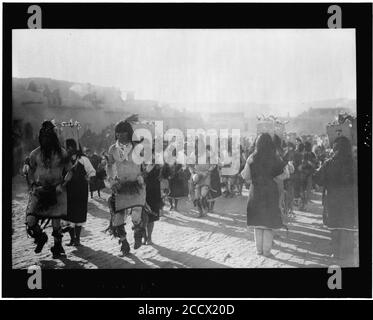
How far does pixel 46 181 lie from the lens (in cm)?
468

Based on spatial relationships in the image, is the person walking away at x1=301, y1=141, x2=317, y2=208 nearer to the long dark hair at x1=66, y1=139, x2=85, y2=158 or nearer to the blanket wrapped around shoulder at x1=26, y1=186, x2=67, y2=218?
the long dark hair at x1=66, y1=139, x2=85, y2=158

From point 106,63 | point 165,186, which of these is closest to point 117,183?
point 165,186

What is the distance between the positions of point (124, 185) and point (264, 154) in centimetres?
166

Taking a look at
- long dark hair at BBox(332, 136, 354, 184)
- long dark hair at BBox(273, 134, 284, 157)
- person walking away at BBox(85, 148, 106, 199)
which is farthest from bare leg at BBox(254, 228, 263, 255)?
person walking away at BBox(85, 148, 106, 199)

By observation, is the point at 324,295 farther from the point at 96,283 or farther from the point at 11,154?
the point at 11,154

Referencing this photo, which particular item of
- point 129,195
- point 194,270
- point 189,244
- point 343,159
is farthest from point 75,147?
point 343,159

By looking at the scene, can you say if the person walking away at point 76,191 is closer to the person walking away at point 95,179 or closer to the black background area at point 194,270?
the person walking away at point 95,179

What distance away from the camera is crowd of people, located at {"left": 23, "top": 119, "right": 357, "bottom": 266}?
468cm

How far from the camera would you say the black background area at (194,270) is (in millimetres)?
4664

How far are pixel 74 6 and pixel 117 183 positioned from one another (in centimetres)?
210

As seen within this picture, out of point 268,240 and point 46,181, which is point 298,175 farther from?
point 46,181

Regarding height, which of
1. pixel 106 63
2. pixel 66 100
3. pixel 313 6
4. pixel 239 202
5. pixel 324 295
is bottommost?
pixel 324 295

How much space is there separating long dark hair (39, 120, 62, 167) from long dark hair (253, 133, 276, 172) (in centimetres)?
228

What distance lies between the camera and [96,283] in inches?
183
